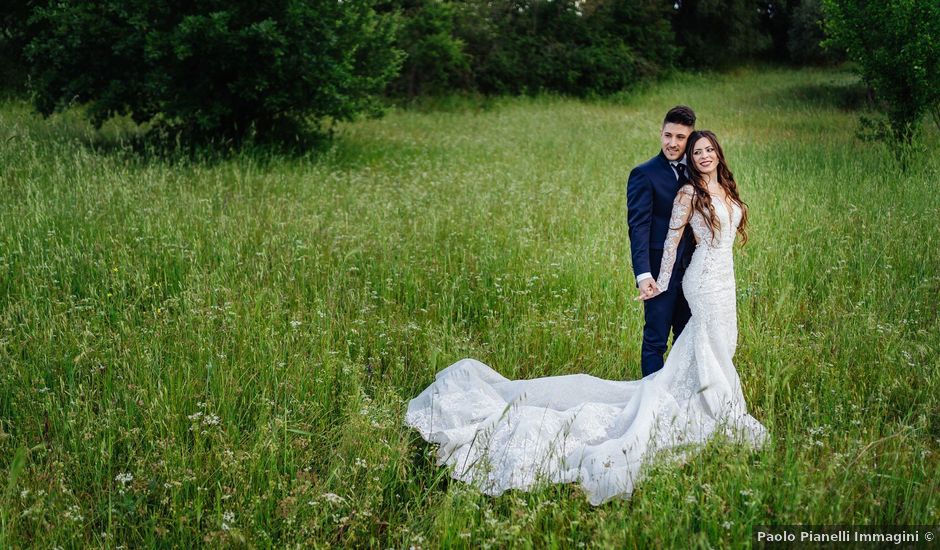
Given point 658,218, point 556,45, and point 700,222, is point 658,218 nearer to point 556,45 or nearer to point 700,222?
point 700,222

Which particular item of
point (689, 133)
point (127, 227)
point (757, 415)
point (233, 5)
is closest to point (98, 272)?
point (127, 227)

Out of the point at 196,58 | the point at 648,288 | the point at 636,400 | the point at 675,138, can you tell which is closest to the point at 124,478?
the point at 636,400

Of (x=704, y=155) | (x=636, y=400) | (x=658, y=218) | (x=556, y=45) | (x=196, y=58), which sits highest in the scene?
(x=556, y=45)

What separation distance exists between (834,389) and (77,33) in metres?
10.7

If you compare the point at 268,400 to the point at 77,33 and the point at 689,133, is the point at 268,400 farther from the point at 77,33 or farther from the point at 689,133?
the point at 77,33

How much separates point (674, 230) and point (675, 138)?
525mm

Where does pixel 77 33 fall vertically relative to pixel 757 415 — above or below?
above

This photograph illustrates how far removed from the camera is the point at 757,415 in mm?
4066

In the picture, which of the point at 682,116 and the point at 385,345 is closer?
the point at 682,116

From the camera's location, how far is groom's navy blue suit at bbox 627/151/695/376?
4.15m

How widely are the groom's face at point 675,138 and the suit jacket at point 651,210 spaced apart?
0.08 metres

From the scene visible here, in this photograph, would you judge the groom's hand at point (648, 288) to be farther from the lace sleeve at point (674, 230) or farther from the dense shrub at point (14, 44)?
the dense shrub at point (14, 44)

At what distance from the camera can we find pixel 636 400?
3.96 meters

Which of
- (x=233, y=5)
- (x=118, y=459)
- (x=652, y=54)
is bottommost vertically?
(x=118, y=459)
